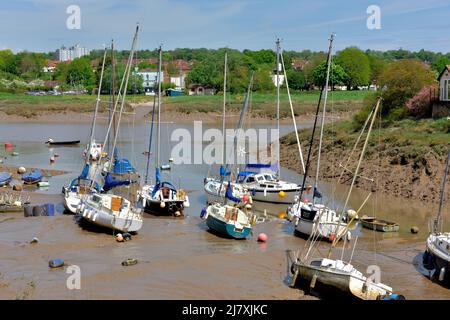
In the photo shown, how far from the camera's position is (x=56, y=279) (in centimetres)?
2544

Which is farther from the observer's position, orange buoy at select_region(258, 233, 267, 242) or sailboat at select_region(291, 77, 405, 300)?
orange buoy at select_region(258, 233, 267, 242)

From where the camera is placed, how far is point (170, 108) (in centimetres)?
12462

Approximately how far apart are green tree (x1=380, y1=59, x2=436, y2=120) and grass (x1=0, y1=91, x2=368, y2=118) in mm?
48506

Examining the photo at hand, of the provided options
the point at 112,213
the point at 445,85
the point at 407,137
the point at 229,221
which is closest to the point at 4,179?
the point at 112,213

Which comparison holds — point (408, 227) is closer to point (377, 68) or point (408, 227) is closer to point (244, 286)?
point (244, 286)

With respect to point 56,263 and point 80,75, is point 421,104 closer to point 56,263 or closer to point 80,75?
point 56,263

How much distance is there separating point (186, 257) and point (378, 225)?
1192cm

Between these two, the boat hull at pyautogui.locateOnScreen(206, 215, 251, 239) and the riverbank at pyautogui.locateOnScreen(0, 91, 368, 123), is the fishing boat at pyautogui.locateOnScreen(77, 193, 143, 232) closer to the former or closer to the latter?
the boat hull at pyautogui.locateOnScreen(206, 215, 251, 239)

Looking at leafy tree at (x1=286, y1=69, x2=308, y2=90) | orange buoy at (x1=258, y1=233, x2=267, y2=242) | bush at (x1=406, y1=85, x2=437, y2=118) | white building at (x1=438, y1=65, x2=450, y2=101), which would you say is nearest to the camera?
orange buoy at (x1=258, y1=233, x2=267, y2=242)

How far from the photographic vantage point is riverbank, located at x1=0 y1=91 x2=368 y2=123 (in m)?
120

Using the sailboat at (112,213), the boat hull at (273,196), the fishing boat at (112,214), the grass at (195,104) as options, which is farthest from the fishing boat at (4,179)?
the grass at (195,104)

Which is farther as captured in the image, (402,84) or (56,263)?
(402,84)

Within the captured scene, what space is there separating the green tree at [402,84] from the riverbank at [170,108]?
1935 inches

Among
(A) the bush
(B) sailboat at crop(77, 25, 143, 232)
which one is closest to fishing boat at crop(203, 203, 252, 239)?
(B) sailboat at crop(77, 25, 143, 232)
